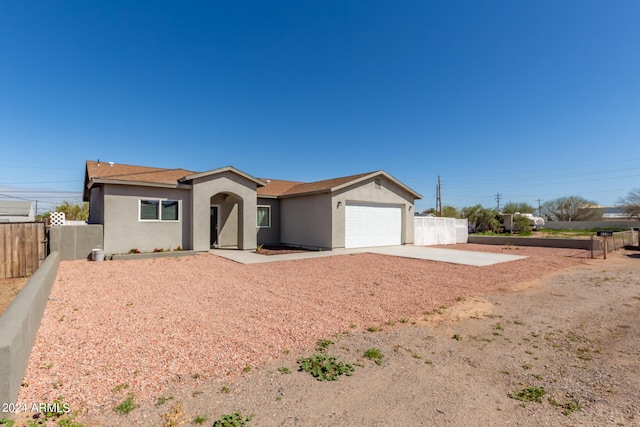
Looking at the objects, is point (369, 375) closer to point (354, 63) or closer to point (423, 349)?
point (423, 349)

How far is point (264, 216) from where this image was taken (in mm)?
18312

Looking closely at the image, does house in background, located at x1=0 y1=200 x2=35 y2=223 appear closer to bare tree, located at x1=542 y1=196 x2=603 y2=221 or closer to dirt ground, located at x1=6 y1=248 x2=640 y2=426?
dirt ground, located at x1=6 y1=248 x2=640 y2=426

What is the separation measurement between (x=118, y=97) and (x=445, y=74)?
753 inches

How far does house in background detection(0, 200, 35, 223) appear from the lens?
30.3 metres

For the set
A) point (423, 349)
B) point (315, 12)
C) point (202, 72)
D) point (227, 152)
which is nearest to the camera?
point (423, 349)

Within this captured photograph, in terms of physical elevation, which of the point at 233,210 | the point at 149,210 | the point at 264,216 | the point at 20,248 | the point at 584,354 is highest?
the point at 233,210

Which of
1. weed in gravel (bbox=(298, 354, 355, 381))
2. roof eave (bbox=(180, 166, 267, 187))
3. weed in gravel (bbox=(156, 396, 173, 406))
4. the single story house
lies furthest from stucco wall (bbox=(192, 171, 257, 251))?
weed in gravel (bbox=(156, 396, 173, 406))

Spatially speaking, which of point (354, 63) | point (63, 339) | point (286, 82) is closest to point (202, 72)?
point (286, 82)

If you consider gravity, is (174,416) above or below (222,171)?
below

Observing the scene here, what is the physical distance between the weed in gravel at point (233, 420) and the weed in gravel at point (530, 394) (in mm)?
2633

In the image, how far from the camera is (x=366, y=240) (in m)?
17.1

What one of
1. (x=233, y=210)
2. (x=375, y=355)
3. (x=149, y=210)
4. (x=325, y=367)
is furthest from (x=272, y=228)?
(x=325, y=367)

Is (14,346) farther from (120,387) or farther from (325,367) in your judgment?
(325,367)

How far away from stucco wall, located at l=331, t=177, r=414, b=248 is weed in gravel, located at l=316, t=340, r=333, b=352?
11.0m
